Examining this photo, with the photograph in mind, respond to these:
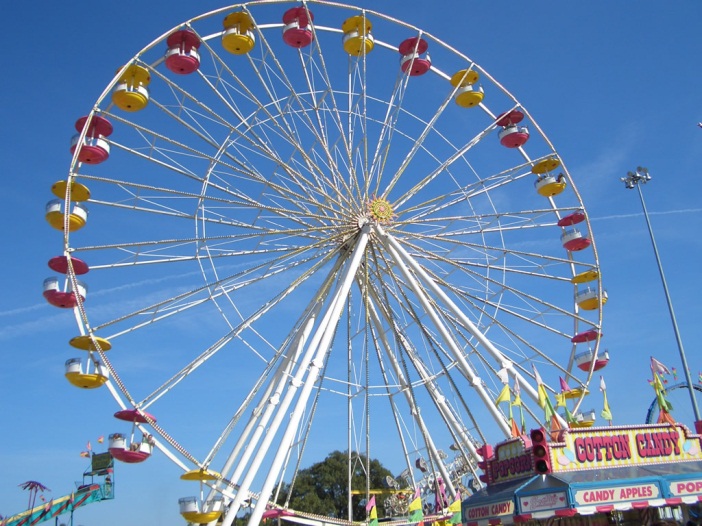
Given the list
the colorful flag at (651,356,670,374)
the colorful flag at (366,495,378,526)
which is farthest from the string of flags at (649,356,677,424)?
the colorful flag at (366,495,378,526)

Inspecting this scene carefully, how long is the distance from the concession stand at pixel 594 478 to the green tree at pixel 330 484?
137 ft

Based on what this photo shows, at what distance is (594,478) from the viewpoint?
11.9 meters

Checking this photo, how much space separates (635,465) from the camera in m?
12.7

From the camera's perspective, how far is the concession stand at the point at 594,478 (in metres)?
11.6

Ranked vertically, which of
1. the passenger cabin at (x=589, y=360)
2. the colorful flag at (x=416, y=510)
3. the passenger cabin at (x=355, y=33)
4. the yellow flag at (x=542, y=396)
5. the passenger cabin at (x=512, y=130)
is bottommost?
the colorful flag at (x=416, y=510)

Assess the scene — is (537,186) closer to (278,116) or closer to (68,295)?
(278,116)

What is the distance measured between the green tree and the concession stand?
41696 millimetres

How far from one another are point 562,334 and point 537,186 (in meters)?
4.24

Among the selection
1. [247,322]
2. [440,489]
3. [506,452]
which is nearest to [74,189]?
[247,322]

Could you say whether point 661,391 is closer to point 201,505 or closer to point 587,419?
point 587,419

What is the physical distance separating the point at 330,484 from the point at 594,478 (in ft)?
152

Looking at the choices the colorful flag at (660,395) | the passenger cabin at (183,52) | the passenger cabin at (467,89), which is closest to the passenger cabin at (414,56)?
the passenger cabin at (467,89)

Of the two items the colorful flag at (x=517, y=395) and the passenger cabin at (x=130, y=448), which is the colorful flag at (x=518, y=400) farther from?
the passenger cabin at (x=130, y=448)

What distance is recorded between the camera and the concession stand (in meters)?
11.6
